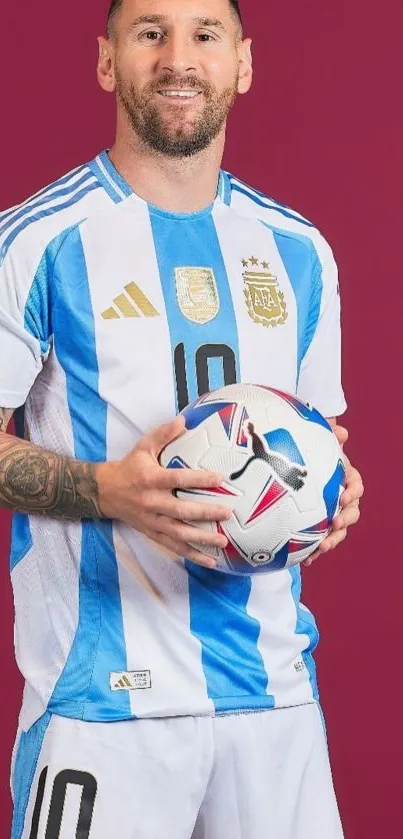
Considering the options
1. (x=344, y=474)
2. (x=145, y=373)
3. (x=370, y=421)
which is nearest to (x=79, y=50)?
(x=370, y=421)

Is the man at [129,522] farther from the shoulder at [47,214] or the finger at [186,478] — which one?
the finger at [186,478]

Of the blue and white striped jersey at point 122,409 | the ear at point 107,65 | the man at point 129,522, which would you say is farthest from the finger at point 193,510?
the ear at point 107,65

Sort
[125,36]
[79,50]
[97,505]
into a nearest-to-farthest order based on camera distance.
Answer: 1. [97,505]
2. [125,36]
3. [79,50]

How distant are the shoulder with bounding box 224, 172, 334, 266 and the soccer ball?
17.8 inches

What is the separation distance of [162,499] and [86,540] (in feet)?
0.96

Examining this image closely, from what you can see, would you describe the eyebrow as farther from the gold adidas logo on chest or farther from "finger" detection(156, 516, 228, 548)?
"finger" detection(156, 516, 228, 548)

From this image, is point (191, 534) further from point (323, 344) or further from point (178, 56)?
point (178, 56)

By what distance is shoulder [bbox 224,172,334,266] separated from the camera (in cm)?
256

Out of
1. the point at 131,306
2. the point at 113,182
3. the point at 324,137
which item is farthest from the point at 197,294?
the point at 324,137

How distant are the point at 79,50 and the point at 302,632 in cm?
155

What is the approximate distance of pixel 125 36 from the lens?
242 centimetres

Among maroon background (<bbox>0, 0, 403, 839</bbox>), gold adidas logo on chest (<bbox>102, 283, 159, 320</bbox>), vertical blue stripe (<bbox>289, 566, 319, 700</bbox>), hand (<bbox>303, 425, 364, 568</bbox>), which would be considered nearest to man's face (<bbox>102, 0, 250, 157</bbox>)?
gold adidas logo on chest (<bbox>102, 283, 159, 320</bbox>)

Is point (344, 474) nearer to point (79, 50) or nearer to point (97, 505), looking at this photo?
point (97, 505)

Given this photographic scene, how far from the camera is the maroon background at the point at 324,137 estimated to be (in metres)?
3.48
